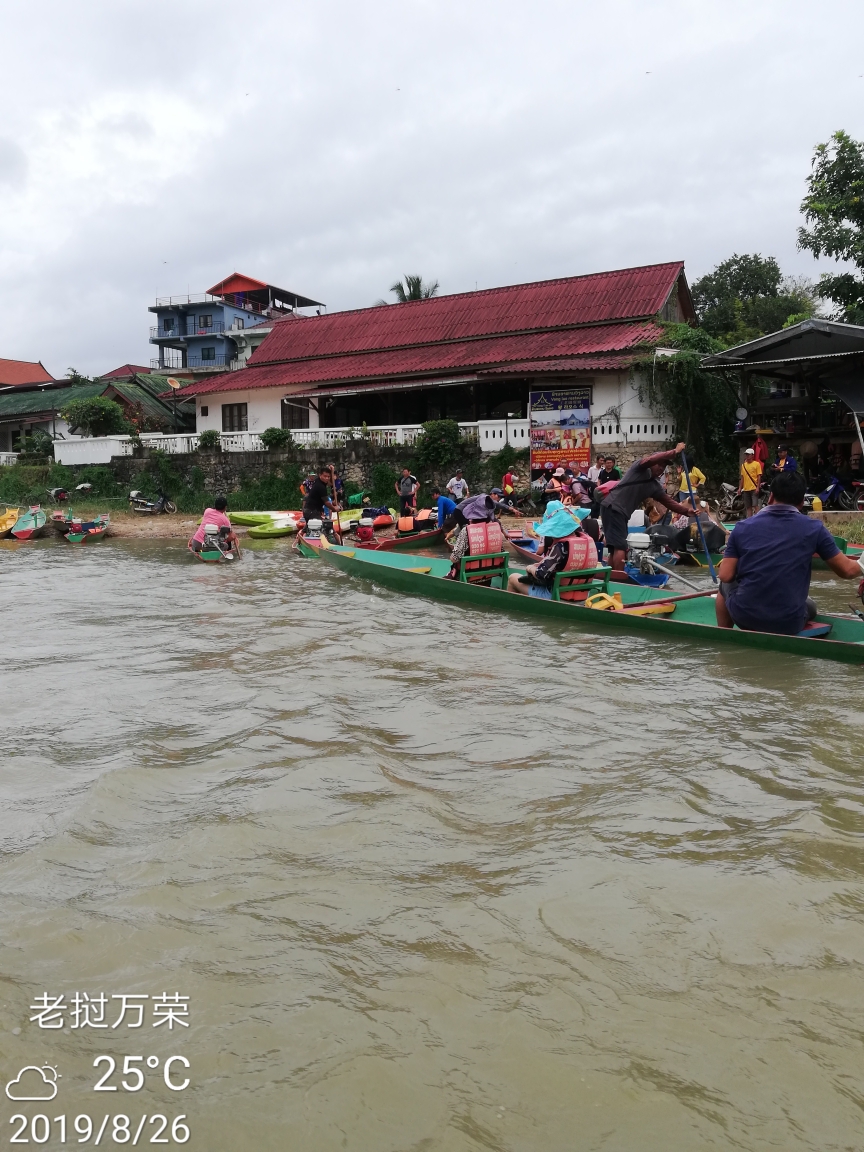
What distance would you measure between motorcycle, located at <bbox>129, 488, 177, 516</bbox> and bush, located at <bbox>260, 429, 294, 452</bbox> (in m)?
3.25

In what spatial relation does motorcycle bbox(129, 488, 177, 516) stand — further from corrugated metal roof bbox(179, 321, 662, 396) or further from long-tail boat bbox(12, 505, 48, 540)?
corrugated metal roof bbox(179, 321, 662, 396)

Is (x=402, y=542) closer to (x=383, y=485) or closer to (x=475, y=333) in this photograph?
(x=383, y=485)

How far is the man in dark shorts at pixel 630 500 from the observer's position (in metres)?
9.80

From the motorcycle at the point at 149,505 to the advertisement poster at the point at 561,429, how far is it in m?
10.5

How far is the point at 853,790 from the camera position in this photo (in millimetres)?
4371

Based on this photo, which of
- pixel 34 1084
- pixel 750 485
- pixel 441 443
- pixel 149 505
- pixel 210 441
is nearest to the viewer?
pixel 34 1084

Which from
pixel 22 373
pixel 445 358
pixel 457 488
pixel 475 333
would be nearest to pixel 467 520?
pixel 457 488

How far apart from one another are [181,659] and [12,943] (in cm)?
490

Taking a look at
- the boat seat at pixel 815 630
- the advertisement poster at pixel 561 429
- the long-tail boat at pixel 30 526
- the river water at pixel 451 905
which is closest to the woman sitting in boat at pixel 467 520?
the river water at pixel 451 905

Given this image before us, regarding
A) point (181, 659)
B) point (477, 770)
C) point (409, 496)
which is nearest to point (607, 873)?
point (477, 770)

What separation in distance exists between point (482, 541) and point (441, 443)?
11836mm

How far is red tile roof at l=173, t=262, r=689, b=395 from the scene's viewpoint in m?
21.9

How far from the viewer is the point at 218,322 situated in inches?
2020

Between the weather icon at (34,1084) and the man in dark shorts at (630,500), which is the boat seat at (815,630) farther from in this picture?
the weather icon at (34,1084)
